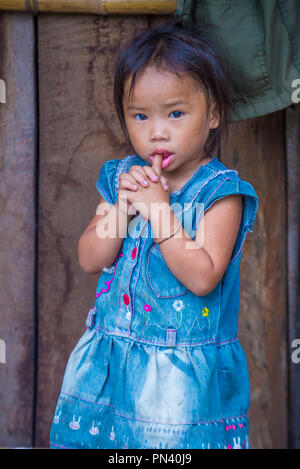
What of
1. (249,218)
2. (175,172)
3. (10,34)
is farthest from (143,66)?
(10,34)

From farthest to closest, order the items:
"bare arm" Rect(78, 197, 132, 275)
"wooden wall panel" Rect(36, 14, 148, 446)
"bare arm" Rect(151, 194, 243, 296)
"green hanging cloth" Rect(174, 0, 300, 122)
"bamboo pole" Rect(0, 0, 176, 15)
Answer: "wooden wall panel" Rect(36, 14, 148, 446) < "bamboo pole" Rect(0, 0, 176, 15) < "green hanging cloth" Rect(174, 0, 300, 122) < "bare arm" Rect(78, 197, 132, 275) < "bare arm" Rect(151, 194, 243, 296)

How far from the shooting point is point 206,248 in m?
1.25

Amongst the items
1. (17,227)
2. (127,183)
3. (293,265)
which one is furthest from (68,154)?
(293,265)

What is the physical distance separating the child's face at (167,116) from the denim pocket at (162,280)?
8.3 inches

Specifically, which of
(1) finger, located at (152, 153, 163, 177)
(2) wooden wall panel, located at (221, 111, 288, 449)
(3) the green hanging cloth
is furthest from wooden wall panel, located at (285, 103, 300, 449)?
(1) finger, located at (152, 153, 163, 177)

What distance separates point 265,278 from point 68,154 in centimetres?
71

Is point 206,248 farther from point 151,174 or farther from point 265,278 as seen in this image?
point 265,278

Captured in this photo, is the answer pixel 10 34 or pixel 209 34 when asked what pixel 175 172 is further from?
pixel 10 34

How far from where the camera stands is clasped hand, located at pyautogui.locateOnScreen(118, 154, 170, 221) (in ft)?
4.07

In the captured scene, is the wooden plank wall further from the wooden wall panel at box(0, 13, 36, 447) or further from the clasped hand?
the clasped hand

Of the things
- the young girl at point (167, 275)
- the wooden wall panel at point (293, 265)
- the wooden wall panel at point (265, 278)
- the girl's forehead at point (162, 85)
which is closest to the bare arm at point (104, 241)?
the young girl at point (167, 275)

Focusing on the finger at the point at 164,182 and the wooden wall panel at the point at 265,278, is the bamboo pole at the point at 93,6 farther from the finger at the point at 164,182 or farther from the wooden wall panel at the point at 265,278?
the finger at the point at 164,182

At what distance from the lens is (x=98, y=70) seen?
5.60 feet

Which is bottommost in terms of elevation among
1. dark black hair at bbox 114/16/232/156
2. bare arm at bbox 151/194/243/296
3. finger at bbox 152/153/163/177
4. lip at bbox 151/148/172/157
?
bare arm at bbox 151/194/243/296
